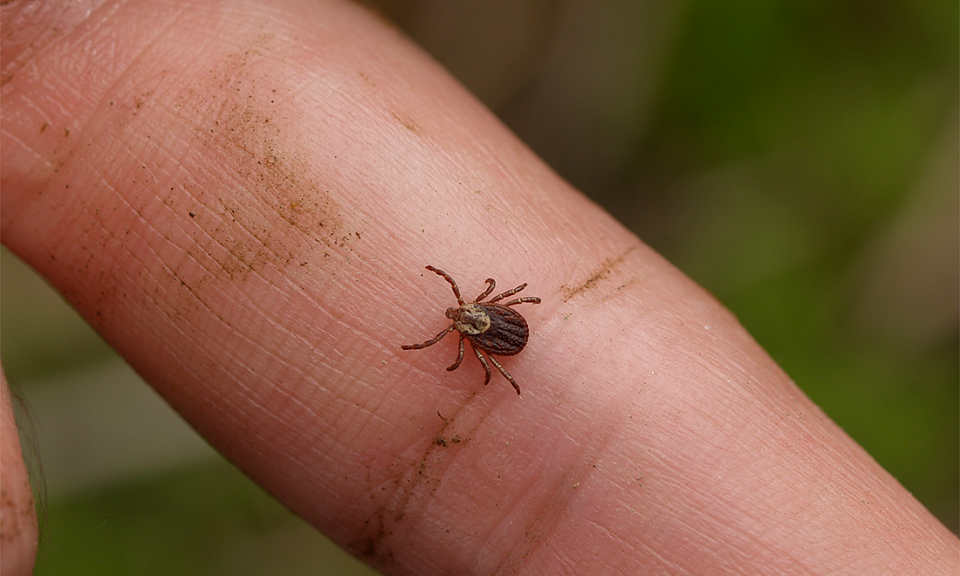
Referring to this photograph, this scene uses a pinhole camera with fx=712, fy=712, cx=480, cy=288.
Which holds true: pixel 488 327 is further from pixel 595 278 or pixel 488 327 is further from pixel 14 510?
pixel 14 510

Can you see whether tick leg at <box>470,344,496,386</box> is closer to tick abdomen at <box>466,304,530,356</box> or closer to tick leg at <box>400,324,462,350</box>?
tick abdomen at <box>466,304,530,356</box>

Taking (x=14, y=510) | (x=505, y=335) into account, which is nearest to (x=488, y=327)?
(x=505, y=335)

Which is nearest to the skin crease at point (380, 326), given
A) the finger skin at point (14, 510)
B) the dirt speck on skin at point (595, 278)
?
the dirt speck on skin at point (595, 278)

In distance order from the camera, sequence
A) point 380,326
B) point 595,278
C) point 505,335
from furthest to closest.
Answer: point 595,278 → point 505,335 → point 380,326

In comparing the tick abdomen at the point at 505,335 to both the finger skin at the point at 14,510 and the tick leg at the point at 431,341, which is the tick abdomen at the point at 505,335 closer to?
the tick leg at the point at 431,341

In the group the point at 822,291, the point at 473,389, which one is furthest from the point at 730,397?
the point at 822,291

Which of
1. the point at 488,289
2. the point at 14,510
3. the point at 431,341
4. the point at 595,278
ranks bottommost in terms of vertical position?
the point at 14,510
